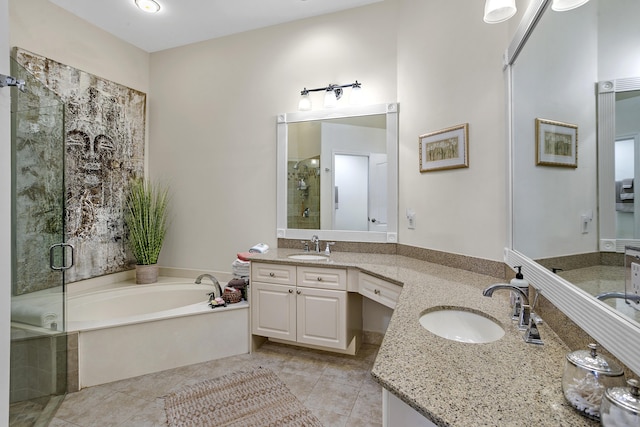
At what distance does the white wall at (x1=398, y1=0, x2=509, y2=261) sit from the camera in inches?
68.2

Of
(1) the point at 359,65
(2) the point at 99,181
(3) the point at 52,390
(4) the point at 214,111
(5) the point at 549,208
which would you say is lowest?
(3) the point at 52,390

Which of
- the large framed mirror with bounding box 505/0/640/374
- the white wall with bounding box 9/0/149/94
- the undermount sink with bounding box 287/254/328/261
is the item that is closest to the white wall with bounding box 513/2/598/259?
the large framed mirror with bounding box 505/0/640/374

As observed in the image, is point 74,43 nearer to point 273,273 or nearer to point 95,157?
point 95,157

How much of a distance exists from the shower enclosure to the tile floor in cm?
25

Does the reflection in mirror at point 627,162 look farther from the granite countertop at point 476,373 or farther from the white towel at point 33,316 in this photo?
the white towel at point 33,316

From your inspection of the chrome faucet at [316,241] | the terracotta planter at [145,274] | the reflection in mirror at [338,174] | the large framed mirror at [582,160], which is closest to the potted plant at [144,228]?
the terracotta planter at [145,274]

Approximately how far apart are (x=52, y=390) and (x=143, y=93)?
2920mm

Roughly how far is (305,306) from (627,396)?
1959 millimetres

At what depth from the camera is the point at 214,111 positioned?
3146 mm

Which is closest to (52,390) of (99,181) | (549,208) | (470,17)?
(99,181)

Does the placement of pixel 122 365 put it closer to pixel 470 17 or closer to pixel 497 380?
pixel 497 380

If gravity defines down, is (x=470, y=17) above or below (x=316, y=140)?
above

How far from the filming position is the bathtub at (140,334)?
79.7 inches

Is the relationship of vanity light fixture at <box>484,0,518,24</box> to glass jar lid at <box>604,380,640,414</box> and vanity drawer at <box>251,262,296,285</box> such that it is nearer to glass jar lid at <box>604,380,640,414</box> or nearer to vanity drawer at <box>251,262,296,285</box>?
glass jar lid at <box>604,380,640,414</box>
